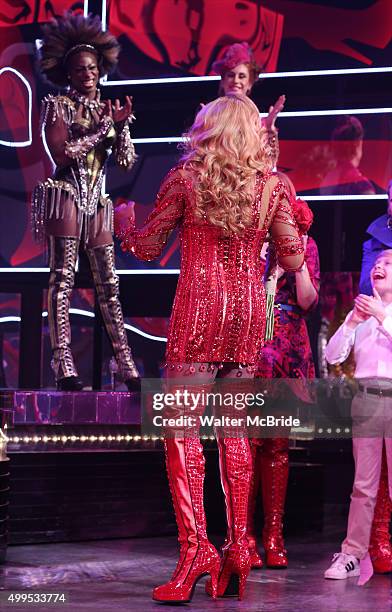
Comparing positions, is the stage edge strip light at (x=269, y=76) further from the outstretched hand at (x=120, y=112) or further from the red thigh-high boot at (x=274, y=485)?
the red thigh-high boot at (x=274, y=485)

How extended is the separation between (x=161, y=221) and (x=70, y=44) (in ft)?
8.76

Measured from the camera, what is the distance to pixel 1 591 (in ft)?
10.1

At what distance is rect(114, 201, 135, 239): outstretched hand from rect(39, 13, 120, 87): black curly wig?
2.50m

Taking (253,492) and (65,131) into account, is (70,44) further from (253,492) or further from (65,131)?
(253,492)

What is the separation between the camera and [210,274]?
297 cm

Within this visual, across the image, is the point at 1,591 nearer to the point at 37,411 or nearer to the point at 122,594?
the point at 122,594

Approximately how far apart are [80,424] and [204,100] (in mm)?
2246

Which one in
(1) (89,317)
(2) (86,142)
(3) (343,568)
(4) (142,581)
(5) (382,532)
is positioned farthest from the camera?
(1) (89,317)

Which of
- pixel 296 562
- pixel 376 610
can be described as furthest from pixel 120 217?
pixel 296 562

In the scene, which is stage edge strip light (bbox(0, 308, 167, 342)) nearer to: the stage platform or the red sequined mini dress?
the stage platform

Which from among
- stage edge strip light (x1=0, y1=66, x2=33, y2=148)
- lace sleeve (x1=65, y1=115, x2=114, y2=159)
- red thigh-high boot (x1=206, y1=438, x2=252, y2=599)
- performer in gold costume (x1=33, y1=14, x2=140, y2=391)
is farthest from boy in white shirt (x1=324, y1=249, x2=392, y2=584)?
stage edge strip light (x1=0, y1=66, x2=33, y2=148)

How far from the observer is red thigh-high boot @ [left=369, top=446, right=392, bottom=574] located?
3.71 meters

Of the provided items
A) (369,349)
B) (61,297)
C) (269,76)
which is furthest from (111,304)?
(369,349)

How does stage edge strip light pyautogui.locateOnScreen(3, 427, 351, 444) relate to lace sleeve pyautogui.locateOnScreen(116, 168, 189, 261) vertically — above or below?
below
